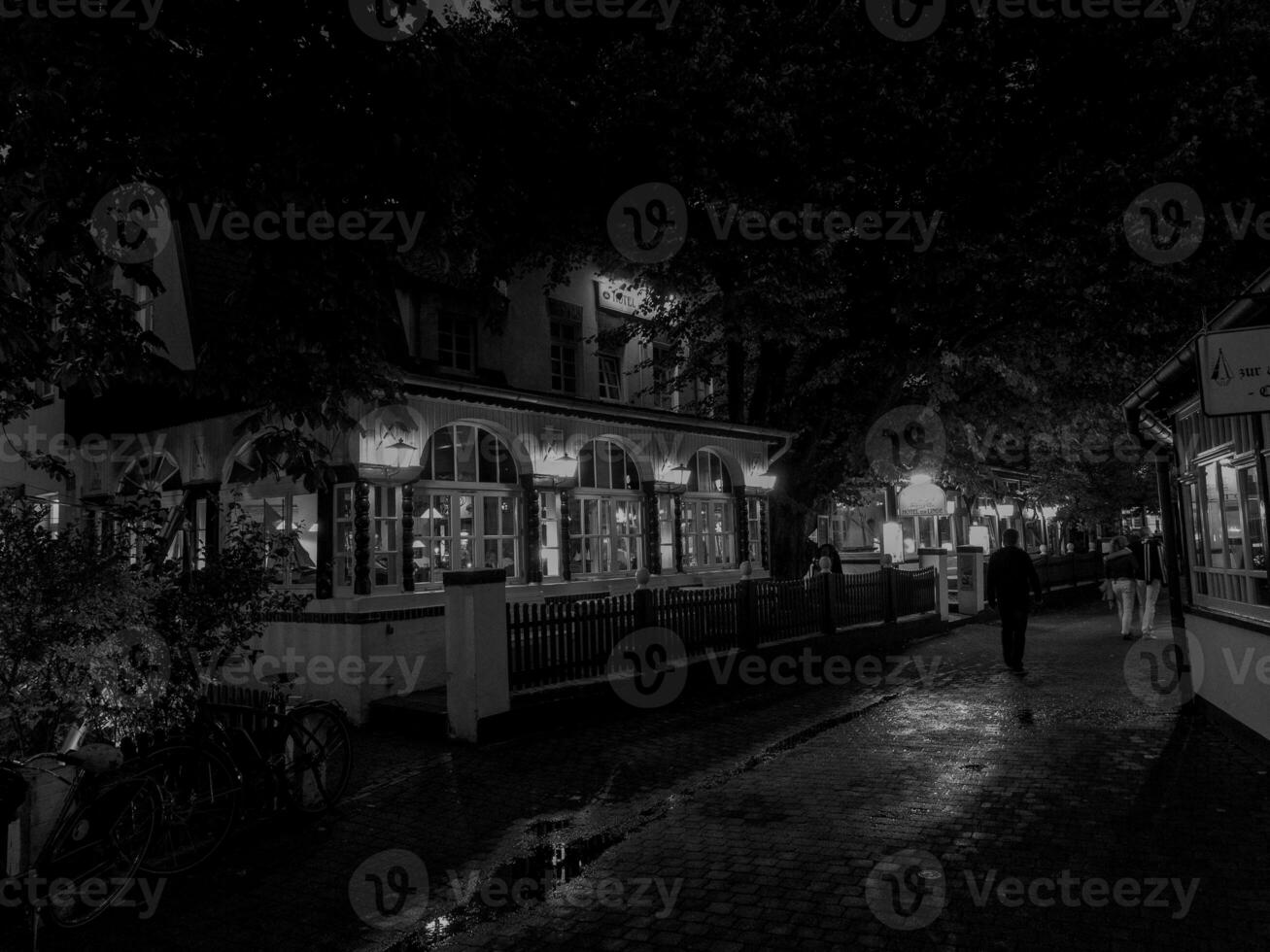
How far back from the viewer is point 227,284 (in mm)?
14383

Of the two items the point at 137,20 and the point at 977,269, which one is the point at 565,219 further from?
the point at 137,20

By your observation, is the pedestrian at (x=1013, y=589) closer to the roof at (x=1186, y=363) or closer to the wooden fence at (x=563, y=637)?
the roof at (x=1186, y=363)

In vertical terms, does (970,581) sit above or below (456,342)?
below

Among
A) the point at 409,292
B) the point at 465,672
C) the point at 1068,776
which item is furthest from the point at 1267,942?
the point at 409,292

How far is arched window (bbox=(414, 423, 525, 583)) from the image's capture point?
41.1 feet

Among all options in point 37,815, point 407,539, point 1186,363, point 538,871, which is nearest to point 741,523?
point 407,539

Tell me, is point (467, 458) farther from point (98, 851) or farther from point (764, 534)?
point (98, 851)

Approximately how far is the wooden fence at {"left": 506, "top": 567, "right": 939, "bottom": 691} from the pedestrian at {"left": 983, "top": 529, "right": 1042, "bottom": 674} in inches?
119

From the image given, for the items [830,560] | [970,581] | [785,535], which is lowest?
[970,581]

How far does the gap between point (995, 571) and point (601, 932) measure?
31.8 feet

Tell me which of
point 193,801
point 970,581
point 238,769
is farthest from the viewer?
point 970,581

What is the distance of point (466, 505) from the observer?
13148 mm

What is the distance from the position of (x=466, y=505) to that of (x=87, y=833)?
8.57 metres

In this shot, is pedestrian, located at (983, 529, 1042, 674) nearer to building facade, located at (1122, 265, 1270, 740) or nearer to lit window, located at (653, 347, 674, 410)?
building facade, located at (1122, 265, 1270, 740)
